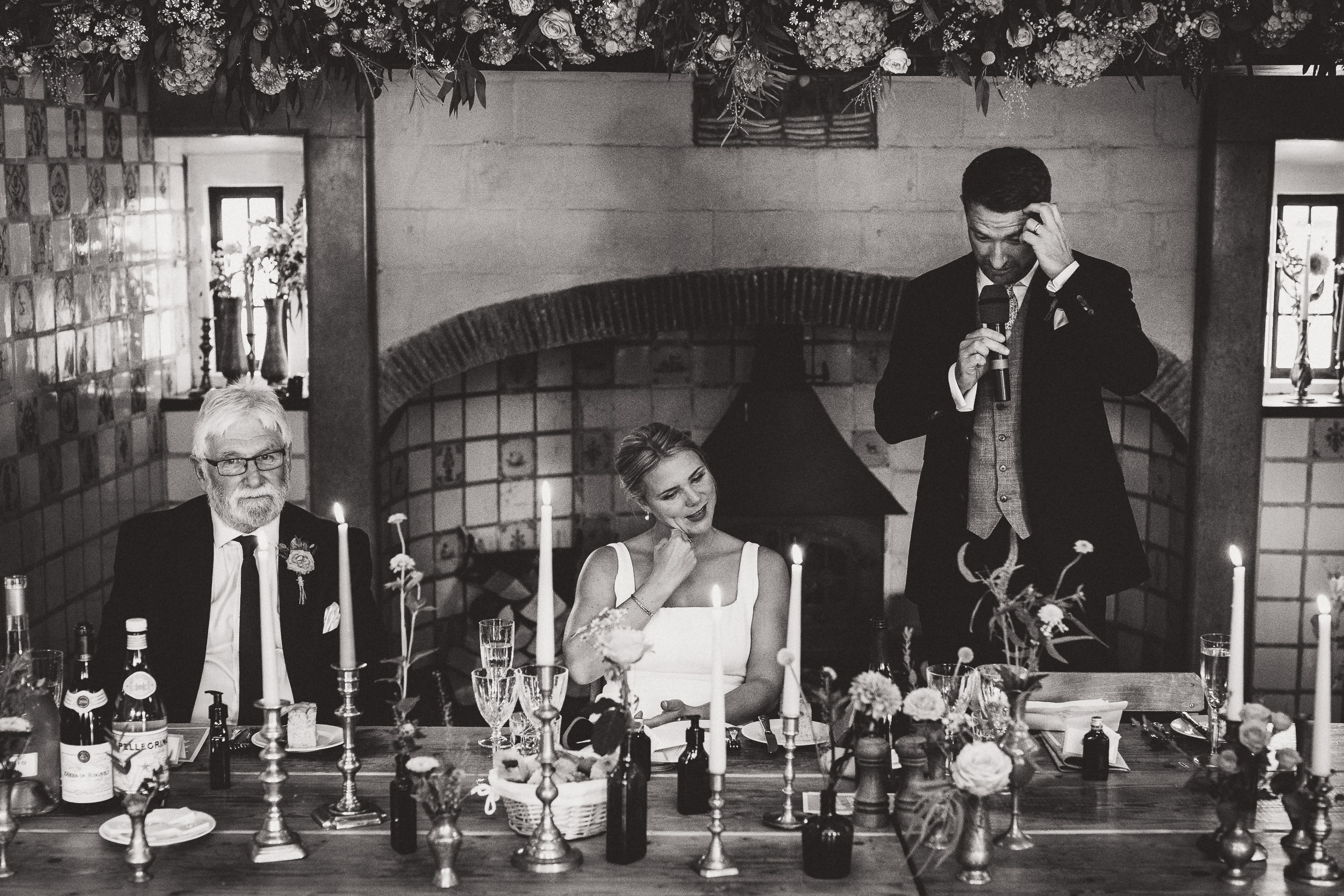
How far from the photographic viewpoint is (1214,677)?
7.44ft

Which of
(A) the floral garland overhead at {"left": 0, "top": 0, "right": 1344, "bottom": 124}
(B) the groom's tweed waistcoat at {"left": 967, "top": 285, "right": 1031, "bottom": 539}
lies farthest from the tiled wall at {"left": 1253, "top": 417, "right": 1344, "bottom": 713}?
(A) the floral garland overhead at {"left": 0, "top": 0, "right": 1344, "bottom": 124}

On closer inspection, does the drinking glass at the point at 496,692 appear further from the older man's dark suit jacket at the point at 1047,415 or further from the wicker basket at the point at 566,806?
the older man's dark suit jacket at the point at 1047,415

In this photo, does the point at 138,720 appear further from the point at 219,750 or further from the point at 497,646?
the point at 497,646

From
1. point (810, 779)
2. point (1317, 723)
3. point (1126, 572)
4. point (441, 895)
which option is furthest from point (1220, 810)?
point (1126, 572)

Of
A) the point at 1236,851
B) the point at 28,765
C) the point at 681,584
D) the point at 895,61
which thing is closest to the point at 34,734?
the point at 28,765

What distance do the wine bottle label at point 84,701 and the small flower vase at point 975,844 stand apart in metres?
1.19

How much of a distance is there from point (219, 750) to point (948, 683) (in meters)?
1.06

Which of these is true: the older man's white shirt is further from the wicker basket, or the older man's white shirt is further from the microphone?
the microphone

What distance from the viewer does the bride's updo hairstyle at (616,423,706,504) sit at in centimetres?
300

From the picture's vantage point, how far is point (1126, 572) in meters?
3.19

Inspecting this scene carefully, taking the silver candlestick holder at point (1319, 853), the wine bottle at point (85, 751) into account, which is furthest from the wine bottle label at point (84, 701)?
the silver candlestick holder at point (1319, 853)

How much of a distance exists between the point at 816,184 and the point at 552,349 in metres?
1.03

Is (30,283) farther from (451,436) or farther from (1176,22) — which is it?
(1176,22)

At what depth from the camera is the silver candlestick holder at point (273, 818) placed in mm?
1863
